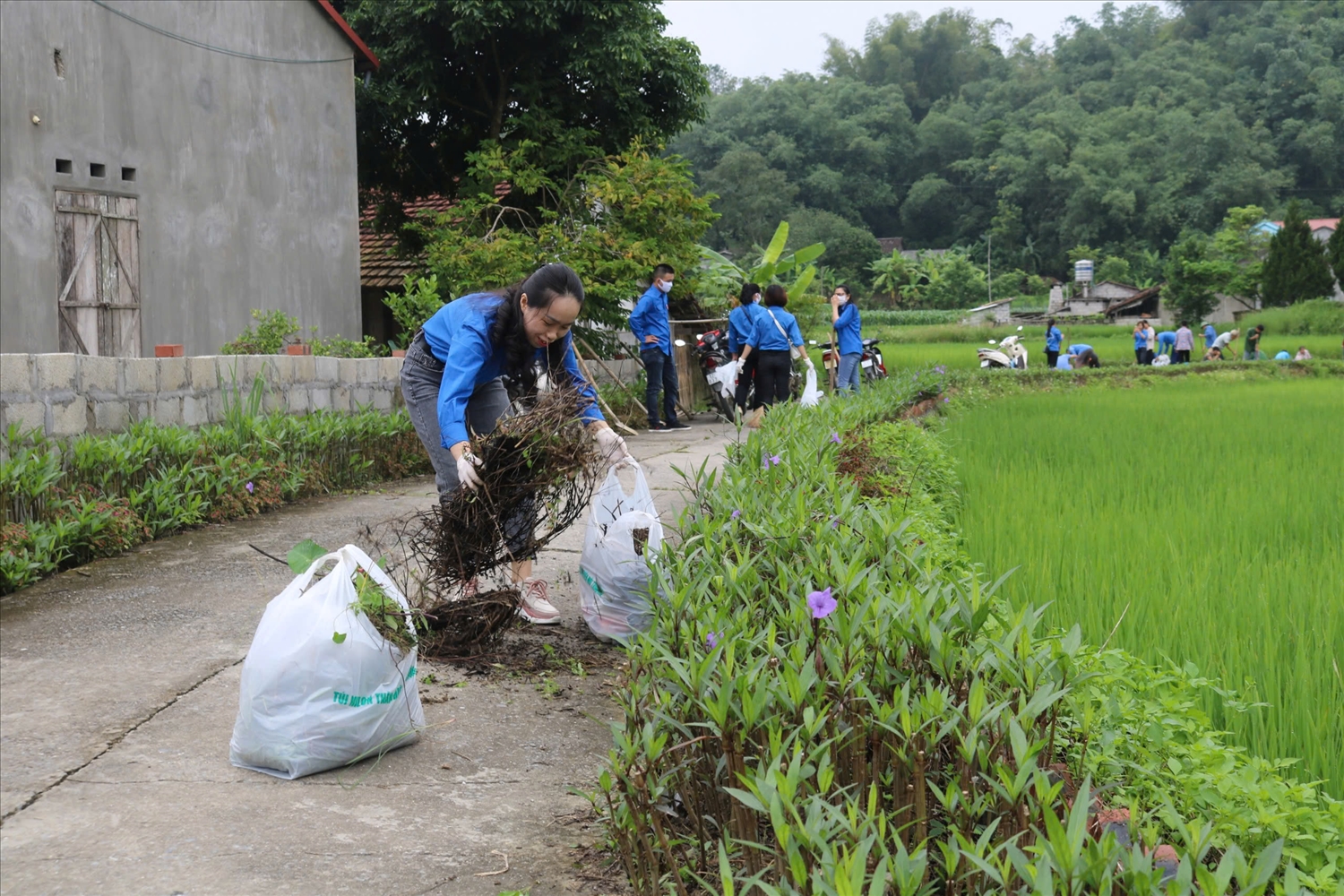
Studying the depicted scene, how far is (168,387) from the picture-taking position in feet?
24.0

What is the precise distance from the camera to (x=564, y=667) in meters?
4.21

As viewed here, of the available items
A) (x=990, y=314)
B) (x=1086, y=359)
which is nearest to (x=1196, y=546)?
(x=1086, y=359)

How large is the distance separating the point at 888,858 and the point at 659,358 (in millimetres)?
11110

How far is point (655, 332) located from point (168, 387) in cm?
585

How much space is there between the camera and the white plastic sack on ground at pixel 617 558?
14.1ft

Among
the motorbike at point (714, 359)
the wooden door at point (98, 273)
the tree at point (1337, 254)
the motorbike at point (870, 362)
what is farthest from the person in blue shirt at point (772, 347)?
the tree at point (1337, 254)

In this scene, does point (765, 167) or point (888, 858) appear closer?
point (888, 858)

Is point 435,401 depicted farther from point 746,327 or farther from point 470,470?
point 746,327

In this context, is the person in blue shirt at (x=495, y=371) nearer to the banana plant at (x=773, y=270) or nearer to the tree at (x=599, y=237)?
the tree at (x=599, y=237)

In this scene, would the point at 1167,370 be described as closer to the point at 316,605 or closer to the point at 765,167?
the point at 316,605

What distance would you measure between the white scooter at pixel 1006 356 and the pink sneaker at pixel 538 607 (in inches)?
763

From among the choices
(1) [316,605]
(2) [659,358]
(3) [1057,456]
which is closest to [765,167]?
(2) [659,358]

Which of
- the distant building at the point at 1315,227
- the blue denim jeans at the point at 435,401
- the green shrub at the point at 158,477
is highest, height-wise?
the distant building at the point at 1315,227

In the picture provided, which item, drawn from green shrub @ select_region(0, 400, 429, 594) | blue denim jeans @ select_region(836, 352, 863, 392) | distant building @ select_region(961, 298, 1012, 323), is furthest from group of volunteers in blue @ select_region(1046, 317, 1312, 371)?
distant building @ select_region(961, 298, 1012, 323)
